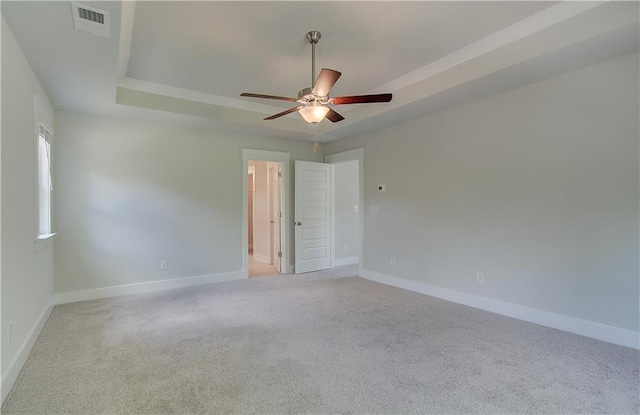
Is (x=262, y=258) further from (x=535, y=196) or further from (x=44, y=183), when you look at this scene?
(x=535, y=196)

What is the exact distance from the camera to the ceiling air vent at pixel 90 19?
1968 millimetres

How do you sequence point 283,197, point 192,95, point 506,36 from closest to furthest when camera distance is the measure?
point 506,36 → point 192,95 → point 283,197

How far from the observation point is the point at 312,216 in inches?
233

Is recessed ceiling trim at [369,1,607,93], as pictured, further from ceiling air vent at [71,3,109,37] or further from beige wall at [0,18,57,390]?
beige wall at [0,18,57,390]

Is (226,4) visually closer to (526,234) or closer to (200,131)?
(200,131)

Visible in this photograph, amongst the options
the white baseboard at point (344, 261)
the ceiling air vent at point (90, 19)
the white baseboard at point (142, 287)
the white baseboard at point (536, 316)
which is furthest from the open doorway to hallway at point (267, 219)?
the ceiling air vent at point (90, 19)

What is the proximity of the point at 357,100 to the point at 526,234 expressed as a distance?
2.34 m

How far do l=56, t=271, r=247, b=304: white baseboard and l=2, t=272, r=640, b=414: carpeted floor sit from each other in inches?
8.3

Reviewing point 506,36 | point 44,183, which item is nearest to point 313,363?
point 506,36

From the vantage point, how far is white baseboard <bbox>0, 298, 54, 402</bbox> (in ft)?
6.66

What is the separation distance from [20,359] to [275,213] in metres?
4.23

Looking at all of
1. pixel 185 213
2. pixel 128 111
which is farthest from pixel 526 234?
pixel 128 111

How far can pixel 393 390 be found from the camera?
2086 mm

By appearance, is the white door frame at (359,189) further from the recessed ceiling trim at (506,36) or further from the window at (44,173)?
the window at (44,173)
